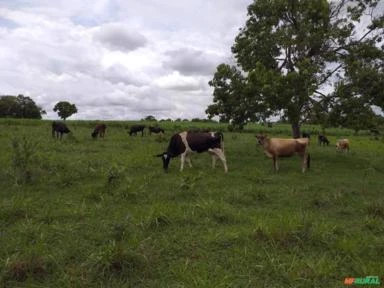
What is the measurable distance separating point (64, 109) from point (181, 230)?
100888 millimetres

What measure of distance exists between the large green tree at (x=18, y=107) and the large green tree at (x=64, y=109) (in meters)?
5.48

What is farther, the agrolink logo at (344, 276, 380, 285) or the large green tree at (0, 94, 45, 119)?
the large green tree at (0, 94, 45, 119)

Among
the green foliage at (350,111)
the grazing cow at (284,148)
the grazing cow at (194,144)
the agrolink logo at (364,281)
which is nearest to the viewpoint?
the agrolink logo at (364,281)

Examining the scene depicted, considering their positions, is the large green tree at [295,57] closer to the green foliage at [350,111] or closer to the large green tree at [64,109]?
the green foliage at [350,111]

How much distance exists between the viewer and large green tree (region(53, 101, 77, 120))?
102938mm

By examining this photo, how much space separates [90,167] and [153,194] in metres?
4.45

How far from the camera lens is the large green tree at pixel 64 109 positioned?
4053 inches

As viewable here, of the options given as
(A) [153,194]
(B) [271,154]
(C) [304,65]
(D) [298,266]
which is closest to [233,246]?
(D) [298,266]

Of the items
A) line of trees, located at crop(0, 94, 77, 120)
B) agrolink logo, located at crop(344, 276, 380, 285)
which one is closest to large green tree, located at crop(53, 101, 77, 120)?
line of trees, located at crop(0, 94, 77, 120)

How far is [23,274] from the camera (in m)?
6.02

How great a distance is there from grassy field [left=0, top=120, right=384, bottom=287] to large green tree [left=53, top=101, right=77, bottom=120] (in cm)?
9277

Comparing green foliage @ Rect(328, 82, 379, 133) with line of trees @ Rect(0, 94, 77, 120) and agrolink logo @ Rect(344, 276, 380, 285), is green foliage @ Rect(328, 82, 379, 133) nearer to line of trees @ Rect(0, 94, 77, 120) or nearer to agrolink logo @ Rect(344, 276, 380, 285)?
agrolink logo @ Rect(344, 276, 380, 285)

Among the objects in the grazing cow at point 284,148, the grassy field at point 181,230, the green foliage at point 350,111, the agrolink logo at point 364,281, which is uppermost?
the green foliage at point 350,111

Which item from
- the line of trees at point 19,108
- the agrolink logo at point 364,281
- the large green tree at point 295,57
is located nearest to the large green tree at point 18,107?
the line of trees at point 19,108
